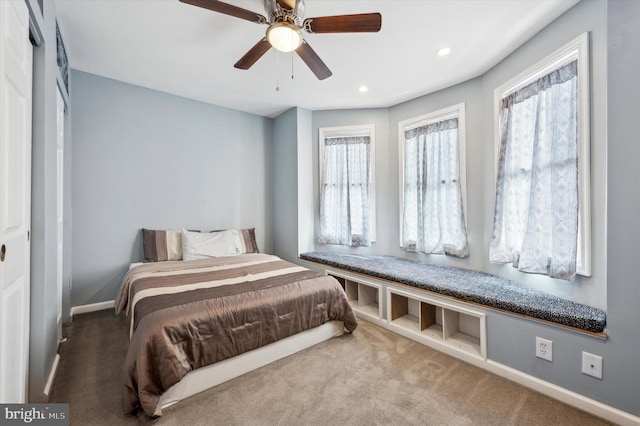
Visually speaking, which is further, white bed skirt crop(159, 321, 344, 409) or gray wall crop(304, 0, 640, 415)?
white bed skirt crop(159, 321, 344, 409)

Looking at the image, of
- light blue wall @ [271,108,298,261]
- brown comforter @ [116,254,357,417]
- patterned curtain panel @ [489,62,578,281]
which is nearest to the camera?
brown comforter @ [116,254,357,417]

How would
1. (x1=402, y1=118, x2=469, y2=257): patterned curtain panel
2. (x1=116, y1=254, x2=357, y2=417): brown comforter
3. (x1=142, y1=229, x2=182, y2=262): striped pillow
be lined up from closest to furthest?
(x1=116, y1=254, x2=357, y2=417): brown comforter
(x1=402, y1=118, x2=469, y2=257): patterned curtain panel
(x1=142, y1=229, x2=182, y2=262): striped pillow

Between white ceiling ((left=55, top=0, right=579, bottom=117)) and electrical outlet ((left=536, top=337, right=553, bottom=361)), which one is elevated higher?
white ceiling ((left=55, top=0, right=579, bottom=117))

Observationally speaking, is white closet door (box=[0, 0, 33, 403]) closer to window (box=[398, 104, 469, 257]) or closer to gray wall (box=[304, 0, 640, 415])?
gray wall (box=[304, 0, 640, 415])

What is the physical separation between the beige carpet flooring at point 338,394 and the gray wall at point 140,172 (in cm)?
113

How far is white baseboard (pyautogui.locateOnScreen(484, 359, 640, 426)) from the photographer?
4.66 feet

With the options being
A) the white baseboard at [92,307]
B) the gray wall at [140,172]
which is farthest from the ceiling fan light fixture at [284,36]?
the white baseboard at [92,307]

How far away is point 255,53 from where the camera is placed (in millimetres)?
2010

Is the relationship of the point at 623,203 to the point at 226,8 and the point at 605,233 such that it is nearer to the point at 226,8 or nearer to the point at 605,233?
the point at 605,233

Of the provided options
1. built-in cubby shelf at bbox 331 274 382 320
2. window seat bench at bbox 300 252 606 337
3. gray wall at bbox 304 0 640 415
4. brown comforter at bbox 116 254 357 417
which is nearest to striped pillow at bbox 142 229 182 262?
brown comforter at bbox 116 254 357 417

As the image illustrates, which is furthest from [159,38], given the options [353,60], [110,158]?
[353,60]

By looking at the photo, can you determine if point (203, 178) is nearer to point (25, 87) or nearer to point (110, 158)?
point (110, 158)

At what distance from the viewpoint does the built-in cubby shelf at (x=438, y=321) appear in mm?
2102

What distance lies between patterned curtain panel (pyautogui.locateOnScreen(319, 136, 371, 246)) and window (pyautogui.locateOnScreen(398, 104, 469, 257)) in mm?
503
